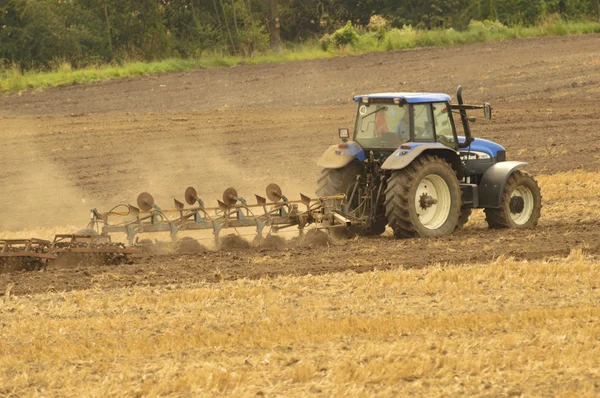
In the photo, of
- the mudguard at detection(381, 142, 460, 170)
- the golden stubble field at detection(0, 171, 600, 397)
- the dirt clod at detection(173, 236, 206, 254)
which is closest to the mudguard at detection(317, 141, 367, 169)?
the mudguard at detection(381, 142, 460, 170)

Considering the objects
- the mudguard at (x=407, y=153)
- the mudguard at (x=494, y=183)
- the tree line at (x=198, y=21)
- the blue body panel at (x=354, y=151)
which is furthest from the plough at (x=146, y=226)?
the tree line at (x=198, y=21)

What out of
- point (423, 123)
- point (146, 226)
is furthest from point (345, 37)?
point (146, 226)

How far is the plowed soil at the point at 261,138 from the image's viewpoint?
11977 mm

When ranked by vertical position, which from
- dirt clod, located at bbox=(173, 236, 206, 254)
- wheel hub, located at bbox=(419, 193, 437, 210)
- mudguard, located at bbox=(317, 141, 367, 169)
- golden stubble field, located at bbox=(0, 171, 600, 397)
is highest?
mudguard, located at bbox=(317, 141, 367, 169)

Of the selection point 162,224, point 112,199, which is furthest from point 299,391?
point 112,199

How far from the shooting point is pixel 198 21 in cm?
3884

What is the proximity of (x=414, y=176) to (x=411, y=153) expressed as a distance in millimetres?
284

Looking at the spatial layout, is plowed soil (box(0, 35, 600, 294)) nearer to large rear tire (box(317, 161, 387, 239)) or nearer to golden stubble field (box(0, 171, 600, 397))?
large rear tire (box(317, 161, 387, 239))

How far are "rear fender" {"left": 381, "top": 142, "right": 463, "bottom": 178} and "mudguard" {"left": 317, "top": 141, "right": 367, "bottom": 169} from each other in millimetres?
634

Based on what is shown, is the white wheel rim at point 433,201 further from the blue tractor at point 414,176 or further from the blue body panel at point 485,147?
the blue body panel at point 485,147

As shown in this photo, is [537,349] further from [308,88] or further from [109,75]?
[109,75]

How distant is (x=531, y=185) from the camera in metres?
14.0

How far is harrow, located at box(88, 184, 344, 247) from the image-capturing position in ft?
41.1

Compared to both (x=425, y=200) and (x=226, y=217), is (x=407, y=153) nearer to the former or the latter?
(x=425, y=200)
